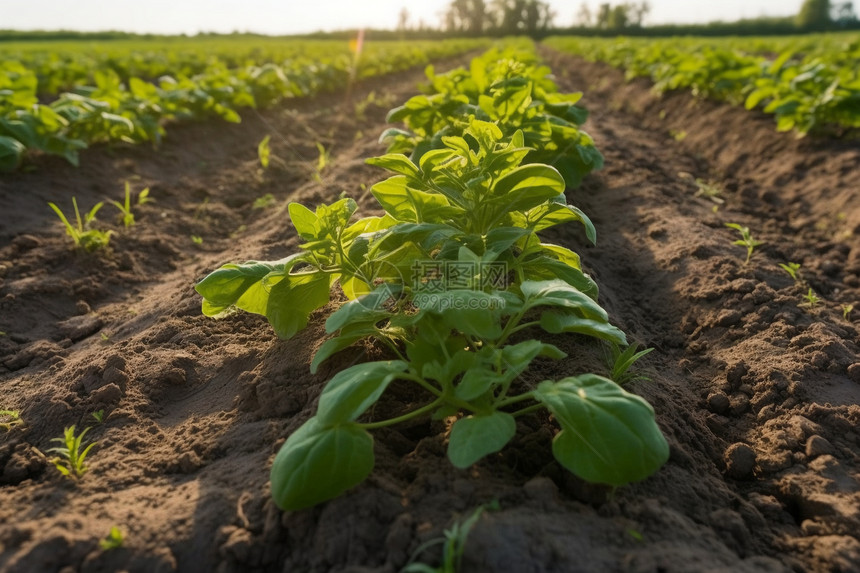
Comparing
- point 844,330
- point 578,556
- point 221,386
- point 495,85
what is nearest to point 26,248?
point 221,386

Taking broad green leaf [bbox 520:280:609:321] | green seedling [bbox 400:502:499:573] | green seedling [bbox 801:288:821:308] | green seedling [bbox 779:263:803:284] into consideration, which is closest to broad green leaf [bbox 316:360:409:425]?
green seedling [bbox 400:502:499:573]

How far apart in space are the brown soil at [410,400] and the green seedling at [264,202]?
0.12m

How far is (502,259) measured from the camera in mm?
2254

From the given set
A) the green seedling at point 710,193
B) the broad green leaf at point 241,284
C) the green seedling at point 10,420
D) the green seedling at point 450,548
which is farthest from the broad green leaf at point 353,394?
the green seedling at point 710,193

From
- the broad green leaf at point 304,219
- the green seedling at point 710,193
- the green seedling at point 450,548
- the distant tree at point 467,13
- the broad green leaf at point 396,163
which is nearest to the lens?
the green seedling at point 450,548

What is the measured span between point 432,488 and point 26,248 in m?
3.78

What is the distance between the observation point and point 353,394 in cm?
156

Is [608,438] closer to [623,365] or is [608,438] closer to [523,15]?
[623,365]

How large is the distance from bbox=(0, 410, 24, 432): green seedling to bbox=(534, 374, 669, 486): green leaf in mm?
1942

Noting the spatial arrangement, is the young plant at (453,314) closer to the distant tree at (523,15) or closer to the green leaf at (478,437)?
the green leaf at (478,437)

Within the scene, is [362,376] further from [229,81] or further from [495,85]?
[229,81]

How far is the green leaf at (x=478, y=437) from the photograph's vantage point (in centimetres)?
144

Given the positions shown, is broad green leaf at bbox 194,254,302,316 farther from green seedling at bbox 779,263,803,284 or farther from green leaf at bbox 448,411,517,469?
green seedling at bbox 779,263,803,284

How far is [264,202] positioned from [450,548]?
14.1 feet
